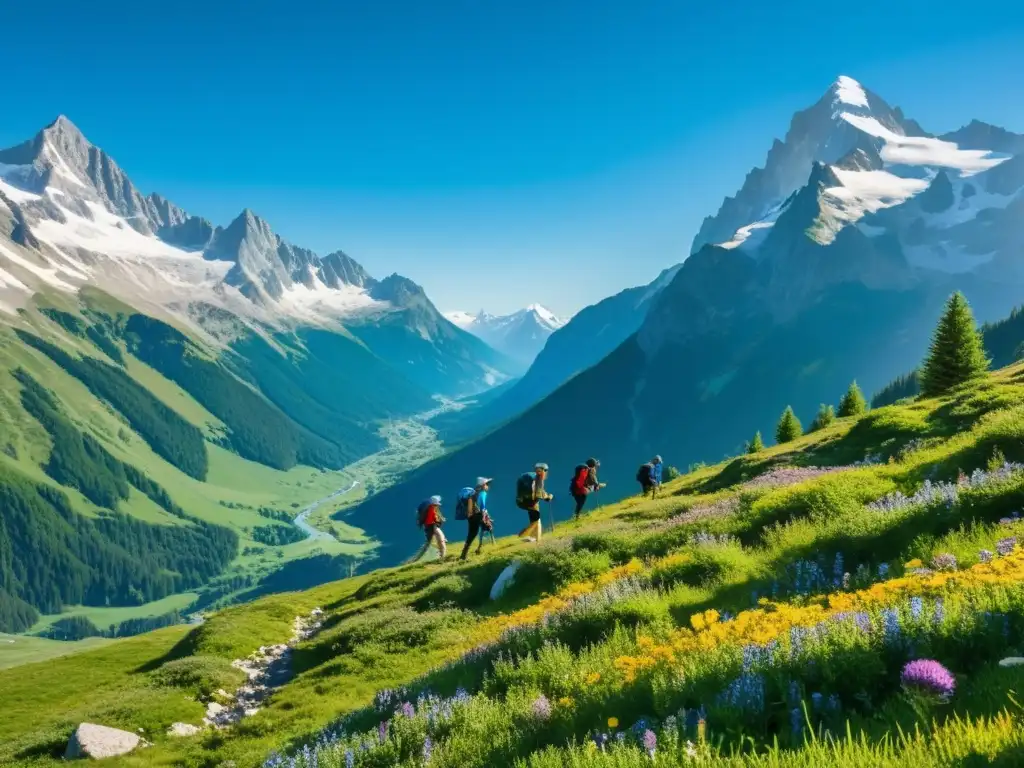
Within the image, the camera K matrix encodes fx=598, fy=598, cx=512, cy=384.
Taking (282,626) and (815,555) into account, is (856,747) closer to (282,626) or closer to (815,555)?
(815,555)

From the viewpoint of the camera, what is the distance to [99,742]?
53.4ft

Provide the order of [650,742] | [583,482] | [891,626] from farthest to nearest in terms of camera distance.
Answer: [583,482]
[891,626]
[650,742]

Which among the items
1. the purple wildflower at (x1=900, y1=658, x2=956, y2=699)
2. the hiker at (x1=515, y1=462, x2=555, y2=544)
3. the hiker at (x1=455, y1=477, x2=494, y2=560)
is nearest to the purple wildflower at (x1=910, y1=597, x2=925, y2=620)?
the purple wildflower at (x1=900, y1=658, x2=956, y2=699)

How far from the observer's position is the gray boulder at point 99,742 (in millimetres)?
15969

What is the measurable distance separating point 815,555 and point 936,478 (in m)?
6.18

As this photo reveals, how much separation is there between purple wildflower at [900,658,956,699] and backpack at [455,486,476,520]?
25.2 meters

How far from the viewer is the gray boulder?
15969 millimetres

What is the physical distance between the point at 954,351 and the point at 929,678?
196 ft

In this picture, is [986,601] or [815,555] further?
[815,555]

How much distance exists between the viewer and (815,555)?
9.89 metres

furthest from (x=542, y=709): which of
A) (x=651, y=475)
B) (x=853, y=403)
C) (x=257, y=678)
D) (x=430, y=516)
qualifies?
(x=853, y=403)

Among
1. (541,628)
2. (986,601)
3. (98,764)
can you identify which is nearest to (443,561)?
(98,764)

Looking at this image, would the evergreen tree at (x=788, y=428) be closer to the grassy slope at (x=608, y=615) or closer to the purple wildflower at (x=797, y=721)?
the grassy slope at (x=608, y=615)

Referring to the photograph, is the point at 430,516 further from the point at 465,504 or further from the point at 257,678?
the point at 257,678
